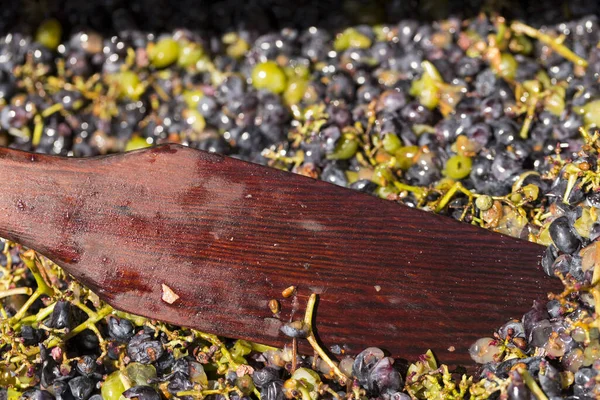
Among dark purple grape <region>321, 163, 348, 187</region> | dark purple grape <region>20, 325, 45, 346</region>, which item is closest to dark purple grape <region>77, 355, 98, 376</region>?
dark purple grape <region>20, 325, 45, 346</region>

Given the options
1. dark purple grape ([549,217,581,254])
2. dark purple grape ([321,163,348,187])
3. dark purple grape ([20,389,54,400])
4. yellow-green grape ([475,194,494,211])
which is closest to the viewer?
dark purple grape ([549,217,581,254])

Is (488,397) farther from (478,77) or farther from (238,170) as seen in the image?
(478,77)

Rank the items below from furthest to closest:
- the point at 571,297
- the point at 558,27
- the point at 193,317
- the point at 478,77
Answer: the point at 558,27 → the point at 478,77 → the point at 193,317 → the point at 571,297

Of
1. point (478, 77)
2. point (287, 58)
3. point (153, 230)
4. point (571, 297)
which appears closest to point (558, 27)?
point (478, 77)

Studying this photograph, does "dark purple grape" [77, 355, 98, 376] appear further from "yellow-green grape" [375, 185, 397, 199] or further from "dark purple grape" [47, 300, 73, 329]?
"yellow-green grape" [375, 185, 397, 199]

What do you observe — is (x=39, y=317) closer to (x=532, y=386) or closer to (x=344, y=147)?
(x=344, y=147)

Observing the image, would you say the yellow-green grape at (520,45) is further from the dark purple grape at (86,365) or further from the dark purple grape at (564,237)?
the dark purple grape at (86,365)

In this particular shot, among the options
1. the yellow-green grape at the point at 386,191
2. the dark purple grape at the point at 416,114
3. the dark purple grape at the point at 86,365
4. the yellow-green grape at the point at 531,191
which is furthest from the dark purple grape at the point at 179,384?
the dark purple grape at the point at 416,114
